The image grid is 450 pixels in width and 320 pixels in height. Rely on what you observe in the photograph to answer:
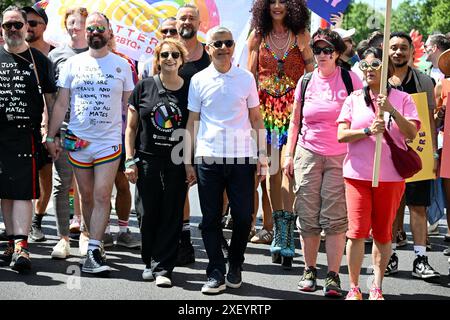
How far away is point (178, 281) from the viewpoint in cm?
754

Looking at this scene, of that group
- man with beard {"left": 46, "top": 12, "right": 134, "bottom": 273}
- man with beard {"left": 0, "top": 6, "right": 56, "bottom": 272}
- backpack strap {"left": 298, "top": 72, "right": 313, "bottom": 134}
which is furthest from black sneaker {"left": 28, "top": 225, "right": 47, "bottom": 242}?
backpack strap {"left": 298, "top": 72, "right": 313, "bottom": 134}

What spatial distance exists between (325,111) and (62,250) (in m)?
2.81

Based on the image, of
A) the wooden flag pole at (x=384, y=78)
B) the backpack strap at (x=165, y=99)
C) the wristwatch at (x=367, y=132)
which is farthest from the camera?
the backpack strap at (x=165, y=99)

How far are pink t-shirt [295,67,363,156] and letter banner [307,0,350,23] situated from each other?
3.12 metres

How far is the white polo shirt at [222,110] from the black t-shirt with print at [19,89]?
1549 millimetres

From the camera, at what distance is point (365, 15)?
8531cm

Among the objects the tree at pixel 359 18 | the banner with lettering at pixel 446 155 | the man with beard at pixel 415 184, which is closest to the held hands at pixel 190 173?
the man with beard at pixel 415 184

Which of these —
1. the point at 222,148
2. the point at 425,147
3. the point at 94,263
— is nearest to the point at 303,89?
the point at 222,148

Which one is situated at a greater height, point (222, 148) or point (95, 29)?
point (95, 29)

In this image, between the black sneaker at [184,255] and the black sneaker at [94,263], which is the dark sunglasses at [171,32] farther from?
the black sneaker at [94,263]

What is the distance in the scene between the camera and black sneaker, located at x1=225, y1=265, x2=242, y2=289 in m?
7.31

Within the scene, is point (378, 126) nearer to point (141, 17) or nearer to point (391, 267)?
point (391, 267)

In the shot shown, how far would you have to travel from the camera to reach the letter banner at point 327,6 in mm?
10312

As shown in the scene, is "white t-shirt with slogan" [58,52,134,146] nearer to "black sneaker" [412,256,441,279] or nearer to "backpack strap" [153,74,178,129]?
"backpack strap" [153,74,178,129]
